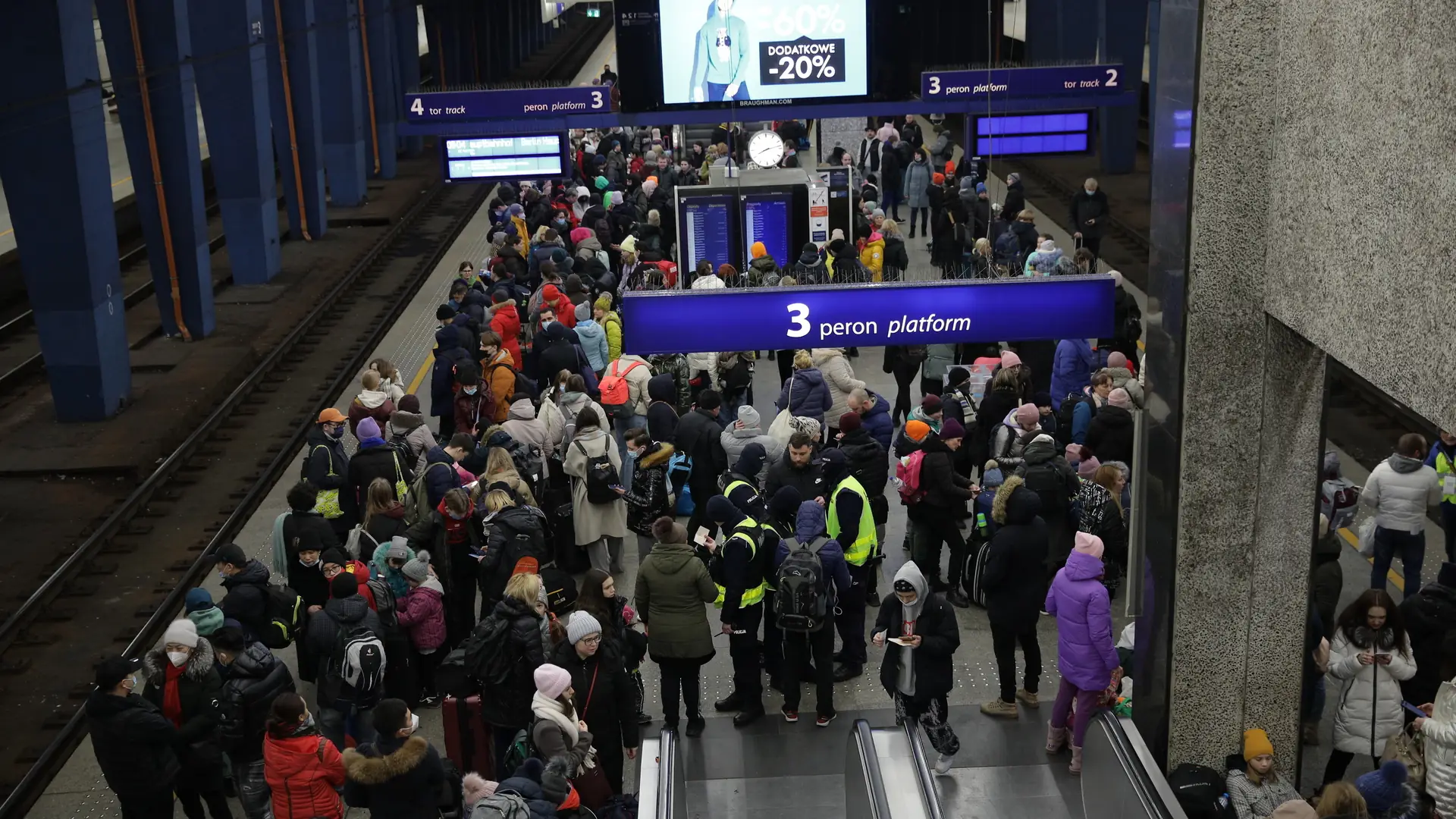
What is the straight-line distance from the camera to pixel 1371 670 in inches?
314

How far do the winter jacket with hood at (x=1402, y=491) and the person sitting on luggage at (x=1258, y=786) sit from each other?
322 cm

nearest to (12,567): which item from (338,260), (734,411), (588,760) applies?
(734,411)

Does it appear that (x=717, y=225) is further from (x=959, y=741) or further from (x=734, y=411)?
(x=959, y=741)

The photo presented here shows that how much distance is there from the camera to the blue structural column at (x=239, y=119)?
2195 cm

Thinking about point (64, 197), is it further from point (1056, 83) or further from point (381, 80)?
point (381, 80)

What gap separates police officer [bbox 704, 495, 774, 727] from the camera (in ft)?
30.1

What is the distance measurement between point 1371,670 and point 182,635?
5.91m

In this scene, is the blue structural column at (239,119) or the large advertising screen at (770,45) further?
the blue structural column at (239,119)

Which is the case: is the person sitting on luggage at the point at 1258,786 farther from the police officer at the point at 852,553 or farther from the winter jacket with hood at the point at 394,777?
the winter jacket with hood at the point at 394,777

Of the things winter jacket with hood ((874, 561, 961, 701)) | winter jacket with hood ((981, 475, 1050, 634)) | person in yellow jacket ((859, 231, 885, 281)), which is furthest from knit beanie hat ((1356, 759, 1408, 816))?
person in yellow jacket ((859, 231, 885, 281))

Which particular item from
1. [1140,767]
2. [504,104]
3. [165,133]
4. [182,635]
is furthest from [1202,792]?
[165,133]

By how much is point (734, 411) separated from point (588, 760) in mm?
7412

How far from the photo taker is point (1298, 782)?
8367mm

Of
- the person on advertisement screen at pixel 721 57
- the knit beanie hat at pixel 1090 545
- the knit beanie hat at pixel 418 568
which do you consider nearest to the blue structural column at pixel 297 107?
the person on advertisement screen at pixel 721 57
